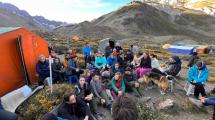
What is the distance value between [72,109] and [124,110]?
5.31m

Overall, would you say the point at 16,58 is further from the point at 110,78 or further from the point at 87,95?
the point at 87,95

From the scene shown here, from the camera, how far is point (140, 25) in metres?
109

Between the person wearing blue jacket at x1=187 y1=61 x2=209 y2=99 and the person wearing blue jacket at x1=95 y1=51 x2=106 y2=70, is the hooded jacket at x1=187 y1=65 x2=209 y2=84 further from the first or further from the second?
the person wearing blue jacket at x1=95 y1=51 x2=106 y2=70

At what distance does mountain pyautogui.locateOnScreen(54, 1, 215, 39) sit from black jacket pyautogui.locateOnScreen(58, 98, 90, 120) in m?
77.4

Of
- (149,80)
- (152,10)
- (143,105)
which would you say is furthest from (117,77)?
(152,10)

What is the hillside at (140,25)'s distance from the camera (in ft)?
314

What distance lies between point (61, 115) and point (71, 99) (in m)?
0.56

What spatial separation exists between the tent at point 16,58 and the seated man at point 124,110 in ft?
30.4

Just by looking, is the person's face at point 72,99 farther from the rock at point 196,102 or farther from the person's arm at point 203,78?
the person's arm at point 203,78

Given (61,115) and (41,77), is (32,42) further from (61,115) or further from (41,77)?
(61,115)

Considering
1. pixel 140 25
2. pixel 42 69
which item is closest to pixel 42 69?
pixel 42 69

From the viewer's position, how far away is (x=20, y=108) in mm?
10500

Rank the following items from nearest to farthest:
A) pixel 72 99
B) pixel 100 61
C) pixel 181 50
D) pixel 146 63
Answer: pixel 72 99, pixel 146 63, pixel 100 61, pixel 181 50

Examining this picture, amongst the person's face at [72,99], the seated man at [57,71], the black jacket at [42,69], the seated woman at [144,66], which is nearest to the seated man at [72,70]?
the seated man at [57,71]
